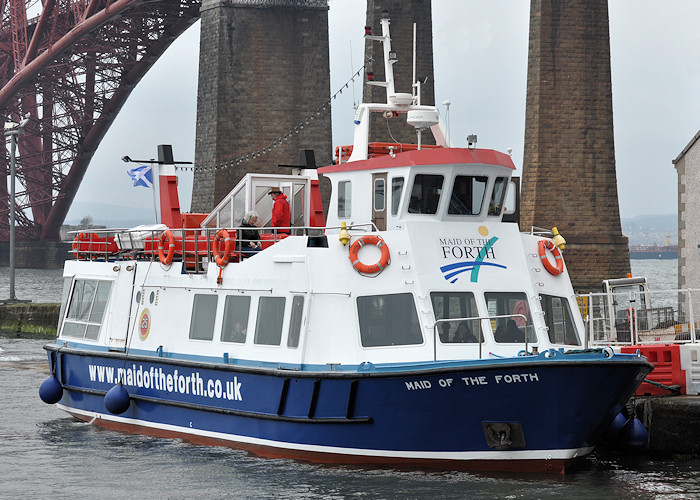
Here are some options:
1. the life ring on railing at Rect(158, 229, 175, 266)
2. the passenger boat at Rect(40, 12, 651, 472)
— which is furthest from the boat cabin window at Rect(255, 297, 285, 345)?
the life ring on railing at Rect(158, 229, 175, 266)

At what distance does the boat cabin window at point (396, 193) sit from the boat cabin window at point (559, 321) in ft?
5.84

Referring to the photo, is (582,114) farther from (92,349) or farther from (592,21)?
(92,349)

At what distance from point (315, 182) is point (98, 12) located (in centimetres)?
→ 4812

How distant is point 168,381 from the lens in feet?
46.2

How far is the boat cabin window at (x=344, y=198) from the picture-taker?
1351cm

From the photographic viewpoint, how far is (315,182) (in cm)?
1530

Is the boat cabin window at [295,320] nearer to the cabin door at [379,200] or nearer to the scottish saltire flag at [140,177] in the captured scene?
the cabin door at [379,200]

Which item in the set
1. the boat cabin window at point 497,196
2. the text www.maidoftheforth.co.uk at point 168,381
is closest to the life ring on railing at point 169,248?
the text www.maidoftheforth.co.uk at point 168,381

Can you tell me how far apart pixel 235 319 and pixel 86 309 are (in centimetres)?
335

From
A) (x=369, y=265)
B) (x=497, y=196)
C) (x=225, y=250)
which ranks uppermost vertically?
(x=497, y=196)

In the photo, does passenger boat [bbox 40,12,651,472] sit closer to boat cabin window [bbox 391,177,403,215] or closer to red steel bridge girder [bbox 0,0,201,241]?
boat cabin window [bbox 391,177,403,215]

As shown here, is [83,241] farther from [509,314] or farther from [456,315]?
[509,314]

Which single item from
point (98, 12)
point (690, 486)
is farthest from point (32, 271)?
point (690, 486)

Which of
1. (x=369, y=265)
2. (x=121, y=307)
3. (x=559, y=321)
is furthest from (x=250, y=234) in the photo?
(x=559, y=321)
